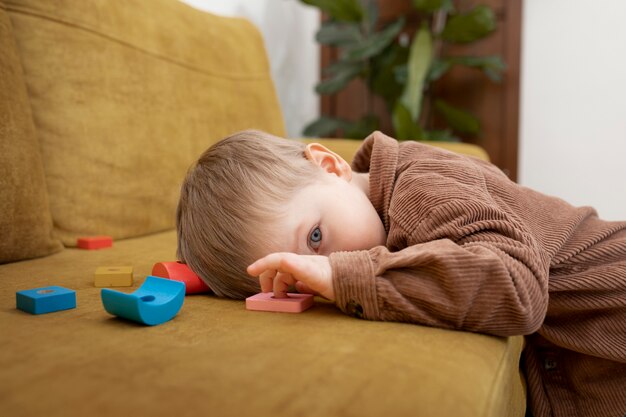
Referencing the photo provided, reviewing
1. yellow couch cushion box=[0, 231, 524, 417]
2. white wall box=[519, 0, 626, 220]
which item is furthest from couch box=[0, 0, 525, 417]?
white wall box=[519, 0, 626, 220]

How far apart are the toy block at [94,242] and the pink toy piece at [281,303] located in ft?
1.90

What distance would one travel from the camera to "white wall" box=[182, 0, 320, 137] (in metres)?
2.83

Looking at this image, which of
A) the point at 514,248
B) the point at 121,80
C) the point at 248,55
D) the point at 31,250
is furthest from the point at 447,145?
the point at 31,250

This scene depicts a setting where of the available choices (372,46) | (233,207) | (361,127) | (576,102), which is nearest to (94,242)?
(233,207)

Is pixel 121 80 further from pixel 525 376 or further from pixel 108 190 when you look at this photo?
pixel 525 376

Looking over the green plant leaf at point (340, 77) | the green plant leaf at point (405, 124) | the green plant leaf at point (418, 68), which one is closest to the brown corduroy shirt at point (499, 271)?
the green plant leaf at point (405, 124)

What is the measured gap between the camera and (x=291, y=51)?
309 centimetres

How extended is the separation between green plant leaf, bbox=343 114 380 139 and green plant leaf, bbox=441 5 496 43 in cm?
53

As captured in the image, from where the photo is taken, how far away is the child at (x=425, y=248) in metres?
0.68

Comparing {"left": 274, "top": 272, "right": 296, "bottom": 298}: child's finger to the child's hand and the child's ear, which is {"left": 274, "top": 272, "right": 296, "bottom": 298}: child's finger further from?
the child's ear

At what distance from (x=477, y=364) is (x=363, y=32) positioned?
255cm

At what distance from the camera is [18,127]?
1039 mm

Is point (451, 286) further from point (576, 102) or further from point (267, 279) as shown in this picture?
point (576, 102)

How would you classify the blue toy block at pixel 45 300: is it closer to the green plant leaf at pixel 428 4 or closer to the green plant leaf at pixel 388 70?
the green plant leaf at pixel 428 4
